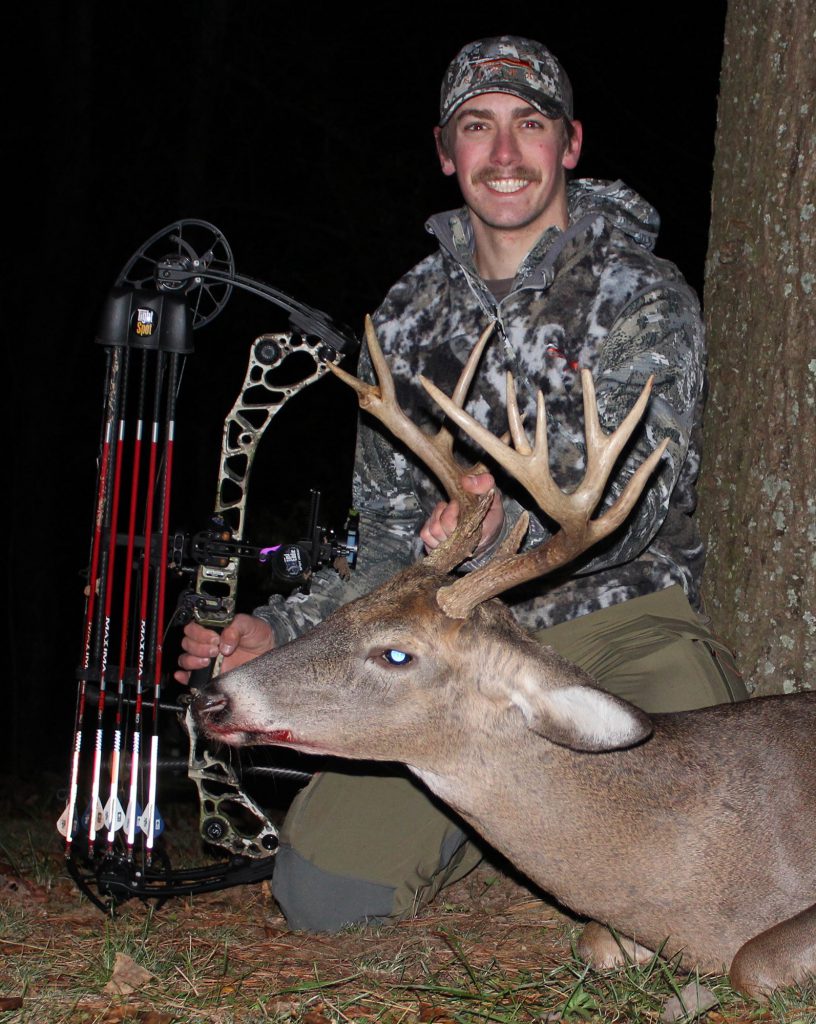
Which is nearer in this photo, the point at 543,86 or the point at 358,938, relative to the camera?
the point at 358,938

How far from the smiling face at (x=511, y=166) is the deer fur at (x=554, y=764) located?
1776 mm

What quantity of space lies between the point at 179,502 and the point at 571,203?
12.4 meters

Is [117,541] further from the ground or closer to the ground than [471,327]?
closer to the ground

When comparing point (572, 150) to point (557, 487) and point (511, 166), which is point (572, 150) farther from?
point (557, 487)

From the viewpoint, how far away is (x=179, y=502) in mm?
16812

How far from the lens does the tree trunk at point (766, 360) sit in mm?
4539

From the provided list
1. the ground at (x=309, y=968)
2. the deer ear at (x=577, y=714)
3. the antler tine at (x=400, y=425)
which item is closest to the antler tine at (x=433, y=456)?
the antler tine at (x=400, y=425)

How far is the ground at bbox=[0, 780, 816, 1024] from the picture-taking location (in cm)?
325

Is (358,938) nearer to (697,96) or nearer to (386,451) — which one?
(386,451)

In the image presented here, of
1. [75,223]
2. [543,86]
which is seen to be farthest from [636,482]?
[75,223]

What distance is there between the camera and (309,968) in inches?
150

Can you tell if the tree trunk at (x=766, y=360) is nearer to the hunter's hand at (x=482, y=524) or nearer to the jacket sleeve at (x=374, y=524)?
the jacket sleeve at (x=374, y=524)

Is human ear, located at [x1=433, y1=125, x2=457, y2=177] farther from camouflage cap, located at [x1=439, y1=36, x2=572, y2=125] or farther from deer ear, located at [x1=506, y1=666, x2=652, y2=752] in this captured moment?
deer ear, located at [x1=506, y1=666, x2=652, y2=752]

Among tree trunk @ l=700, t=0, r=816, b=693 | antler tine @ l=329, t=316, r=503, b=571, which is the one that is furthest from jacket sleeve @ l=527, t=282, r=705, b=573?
antler tine @ l=329, t=316, r=503, b=571
